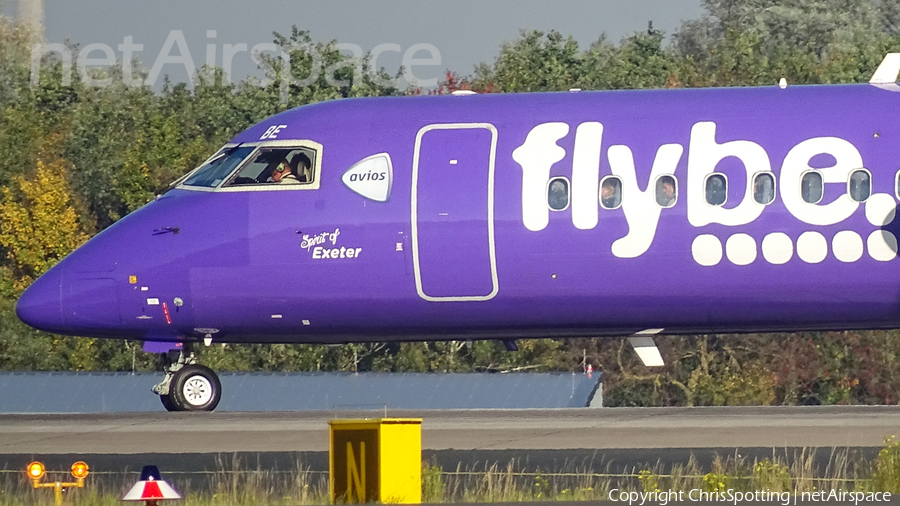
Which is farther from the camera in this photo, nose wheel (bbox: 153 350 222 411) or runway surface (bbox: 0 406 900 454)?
nose wheel (bbox: 153 350 222 411)

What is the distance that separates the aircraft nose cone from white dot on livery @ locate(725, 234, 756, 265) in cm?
874

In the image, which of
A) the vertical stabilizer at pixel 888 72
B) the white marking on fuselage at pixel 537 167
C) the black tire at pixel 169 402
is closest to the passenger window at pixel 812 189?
the vertical stabilizer at pixel 888 72

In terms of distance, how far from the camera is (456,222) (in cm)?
2083

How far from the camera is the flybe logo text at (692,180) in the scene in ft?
66.8

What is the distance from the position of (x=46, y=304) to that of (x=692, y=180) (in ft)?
28.3

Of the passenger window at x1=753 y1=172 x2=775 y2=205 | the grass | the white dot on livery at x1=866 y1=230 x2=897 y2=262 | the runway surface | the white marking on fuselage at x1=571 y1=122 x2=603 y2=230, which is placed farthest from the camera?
the white marking on fuselage at x1=571 y1=122 x2=603 y2=230

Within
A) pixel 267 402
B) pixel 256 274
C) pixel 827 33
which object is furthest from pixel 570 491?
pixel 827 33

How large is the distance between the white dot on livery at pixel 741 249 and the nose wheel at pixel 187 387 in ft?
23.6

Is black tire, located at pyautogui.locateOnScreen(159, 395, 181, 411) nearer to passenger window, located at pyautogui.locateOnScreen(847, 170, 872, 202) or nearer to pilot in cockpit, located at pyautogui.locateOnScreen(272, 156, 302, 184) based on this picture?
pilot in cockpit, located at pyautogui.locateOnScreen(272, 156, 302, 184)

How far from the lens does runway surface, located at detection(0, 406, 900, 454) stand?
19.6 metres

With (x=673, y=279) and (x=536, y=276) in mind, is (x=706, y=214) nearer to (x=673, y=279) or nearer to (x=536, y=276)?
(x=673, y=279)

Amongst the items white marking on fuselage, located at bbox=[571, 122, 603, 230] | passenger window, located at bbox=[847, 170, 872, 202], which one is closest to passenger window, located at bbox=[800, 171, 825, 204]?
passenger window, located at bbox=[847, 170, 872, 202]

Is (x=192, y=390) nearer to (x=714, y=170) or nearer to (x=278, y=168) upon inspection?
(x=278, y=168)

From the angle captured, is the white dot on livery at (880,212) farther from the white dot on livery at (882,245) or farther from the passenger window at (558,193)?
the passenger window at (558,193)
